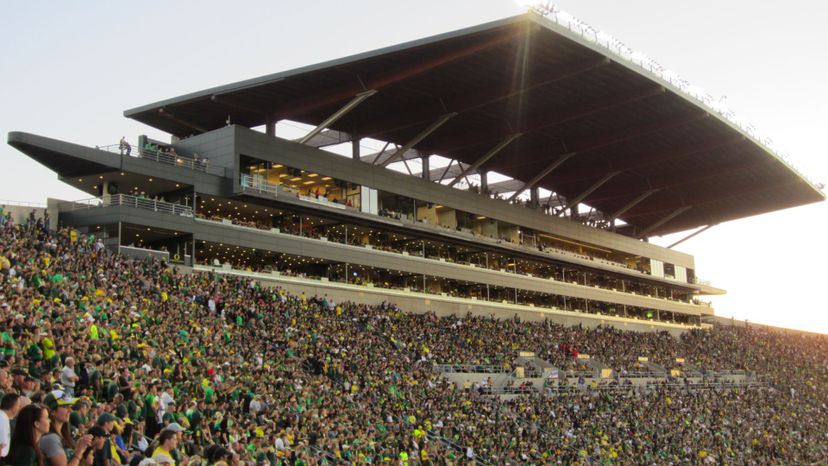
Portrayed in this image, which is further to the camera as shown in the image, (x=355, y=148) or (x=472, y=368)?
(x=355, y=148)

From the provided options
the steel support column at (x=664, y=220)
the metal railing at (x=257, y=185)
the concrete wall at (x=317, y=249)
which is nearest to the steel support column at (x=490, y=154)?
the concrete wall at (x=317, y=249)

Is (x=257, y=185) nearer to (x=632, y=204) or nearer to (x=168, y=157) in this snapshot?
(x=168, y=157)

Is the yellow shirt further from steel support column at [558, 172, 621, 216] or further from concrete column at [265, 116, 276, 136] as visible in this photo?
steel support column at [558, 172, 621, 216]

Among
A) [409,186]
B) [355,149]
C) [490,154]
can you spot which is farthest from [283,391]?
[490,154]

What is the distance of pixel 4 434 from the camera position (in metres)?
9.20

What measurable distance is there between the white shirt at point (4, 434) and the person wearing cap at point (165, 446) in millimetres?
1756

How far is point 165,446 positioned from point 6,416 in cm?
187

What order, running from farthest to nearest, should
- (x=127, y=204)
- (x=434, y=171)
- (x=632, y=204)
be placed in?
1. (x=632, y=204)
2. (x=434, y=171)
3. (x=127, y=204)

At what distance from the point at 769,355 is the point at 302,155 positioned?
56353 mm

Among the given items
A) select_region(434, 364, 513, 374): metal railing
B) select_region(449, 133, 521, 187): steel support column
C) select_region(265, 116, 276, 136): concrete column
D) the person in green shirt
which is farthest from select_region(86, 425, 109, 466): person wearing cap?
select_region(449, 133, 521, 187): steel support column

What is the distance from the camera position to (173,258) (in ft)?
146

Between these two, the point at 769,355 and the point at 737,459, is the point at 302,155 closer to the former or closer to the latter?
the point at 737,459

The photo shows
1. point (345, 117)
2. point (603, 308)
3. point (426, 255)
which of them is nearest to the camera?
point (345, 117)

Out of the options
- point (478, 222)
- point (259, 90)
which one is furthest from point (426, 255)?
point (259, 90)
